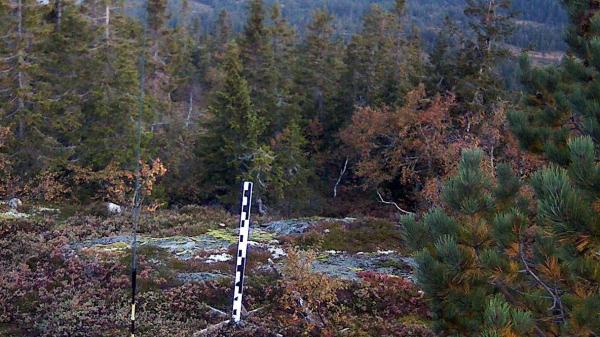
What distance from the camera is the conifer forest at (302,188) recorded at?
5.32 m

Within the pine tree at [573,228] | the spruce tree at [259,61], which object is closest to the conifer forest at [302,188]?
the pine tree at [573,228]

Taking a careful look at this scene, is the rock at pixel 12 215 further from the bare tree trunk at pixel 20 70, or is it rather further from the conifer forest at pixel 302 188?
the bare tree trunk at pixel 20 70

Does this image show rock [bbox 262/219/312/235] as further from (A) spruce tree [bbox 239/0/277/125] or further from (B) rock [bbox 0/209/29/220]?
(A) spruce tree [bbox 239/0/277/125]

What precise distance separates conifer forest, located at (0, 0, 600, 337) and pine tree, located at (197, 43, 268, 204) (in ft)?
0.38

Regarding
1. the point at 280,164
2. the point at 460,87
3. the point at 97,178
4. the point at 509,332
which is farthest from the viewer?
the point at 280,164

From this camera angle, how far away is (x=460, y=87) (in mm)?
27047

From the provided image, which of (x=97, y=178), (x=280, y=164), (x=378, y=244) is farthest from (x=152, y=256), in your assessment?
(x=280, y=164)

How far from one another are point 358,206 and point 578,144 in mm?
26761

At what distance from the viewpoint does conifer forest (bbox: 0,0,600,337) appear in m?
5.32

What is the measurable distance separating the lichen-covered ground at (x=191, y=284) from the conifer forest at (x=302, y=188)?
5 centimetres

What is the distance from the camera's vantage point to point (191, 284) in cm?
998

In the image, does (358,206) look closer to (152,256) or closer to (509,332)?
(152,256)

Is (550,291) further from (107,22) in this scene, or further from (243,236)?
(107,22)

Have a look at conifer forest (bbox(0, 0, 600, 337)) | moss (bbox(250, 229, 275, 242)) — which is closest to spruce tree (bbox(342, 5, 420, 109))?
conifer forest (bbox(0, 0, 600, 337))
